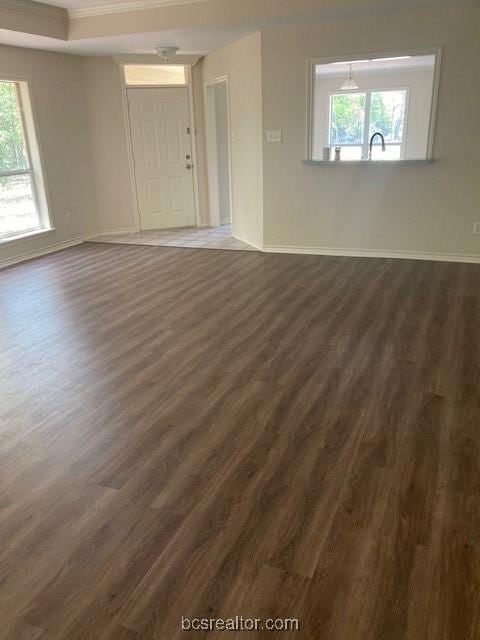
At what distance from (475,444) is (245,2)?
4.60 meters

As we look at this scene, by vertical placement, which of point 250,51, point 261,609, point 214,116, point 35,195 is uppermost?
point 250,51

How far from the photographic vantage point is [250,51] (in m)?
5.63

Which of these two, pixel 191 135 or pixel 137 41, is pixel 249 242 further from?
pixel 137 41

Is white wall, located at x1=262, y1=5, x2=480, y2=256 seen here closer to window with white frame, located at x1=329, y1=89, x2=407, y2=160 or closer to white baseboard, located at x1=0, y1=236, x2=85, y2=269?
white baseboard, located at x1=0, y1=236, x2=85, y2=269

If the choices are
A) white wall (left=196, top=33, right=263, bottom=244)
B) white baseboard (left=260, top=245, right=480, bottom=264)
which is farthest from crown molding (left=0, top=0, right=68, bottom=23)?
white baseboard (left=260, top=245, right=480, bottom=264)

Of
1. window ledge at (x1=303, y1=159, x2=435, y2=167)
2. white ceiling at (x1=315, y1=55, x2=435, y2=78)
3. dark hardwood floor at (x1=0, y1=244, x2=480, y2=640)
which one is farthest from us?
white ceiling at (x1=315, y1=55, x2=435, y2=78)

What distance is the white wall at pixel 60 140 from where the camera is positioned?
5.99 metres

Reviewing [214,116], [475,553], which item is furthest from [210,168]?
[475,553]

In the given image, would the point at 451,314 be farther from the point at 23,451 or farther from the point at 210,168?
the point at 210,168

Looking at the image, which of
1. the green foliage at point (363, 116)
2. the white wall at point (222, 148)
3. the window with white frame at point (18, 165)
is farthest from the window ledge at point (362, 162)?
the green foliage at point (363, 116)

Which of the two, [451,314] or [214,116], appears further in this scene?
[214,116]

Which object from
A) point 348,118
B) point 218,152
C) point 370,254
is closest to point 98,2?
point 218,152

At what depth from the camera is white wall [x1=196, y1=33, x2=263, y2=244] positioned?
5.71 meters

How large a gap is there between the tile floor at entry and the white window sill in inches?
37.1
